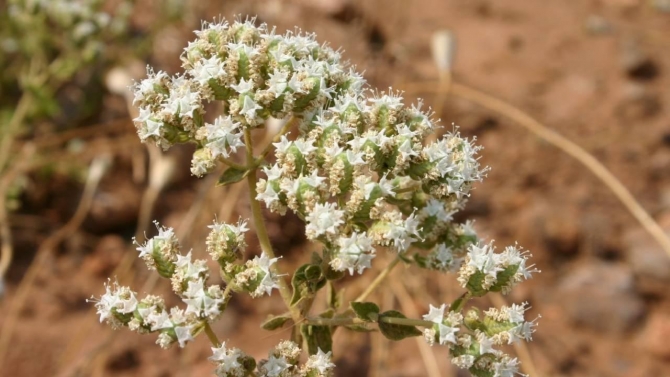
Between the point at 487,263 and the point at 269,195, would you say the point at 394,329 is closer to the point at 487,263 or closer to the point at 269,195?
the point at 487,263

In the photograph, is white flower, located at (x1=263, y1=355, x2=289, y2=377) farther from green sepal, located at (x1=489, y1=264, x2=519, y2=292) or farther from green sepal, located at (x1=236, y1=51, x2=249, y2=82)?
green sepal, located at (x1=236, y1=51, x2=249, y2=82)

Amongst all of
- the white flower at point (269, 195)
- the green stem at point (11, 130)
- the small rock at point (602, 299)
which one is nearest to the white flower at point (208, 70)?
the white flower at point (269, 195)

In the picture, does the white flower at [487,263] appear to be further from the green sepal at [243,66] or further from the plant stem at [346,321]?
the green sepal at [243,66]

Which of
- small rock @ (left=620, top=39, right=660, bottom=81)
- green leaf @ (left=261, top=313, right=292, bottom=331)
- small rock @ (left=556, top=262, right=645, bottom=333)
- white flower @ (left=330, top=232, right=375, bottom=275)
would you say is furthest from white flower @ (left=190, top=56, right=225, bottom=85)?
small rock @ (left=620, top=39, right=660, bottom=81)

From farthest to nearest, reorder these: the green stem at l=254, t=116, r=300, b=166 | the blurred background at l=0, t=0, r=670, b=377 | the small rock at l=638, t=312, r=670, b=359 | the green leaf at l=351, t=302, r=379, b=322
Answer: the small rock at l=638, t=312, r=670, b=359 < the blurred background at l=0, t=0, r=670, b=377 < the green stem at l=254, t=116, r=300, b=166 < the green leaf at l=351, t=302, r=379, b=322

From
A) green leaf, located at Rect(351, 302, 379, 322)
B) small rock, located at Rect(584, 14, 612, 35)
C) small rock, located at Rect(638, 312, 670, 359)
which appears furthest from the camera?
small rock, located at Rect(584, 14, 612, 35)
